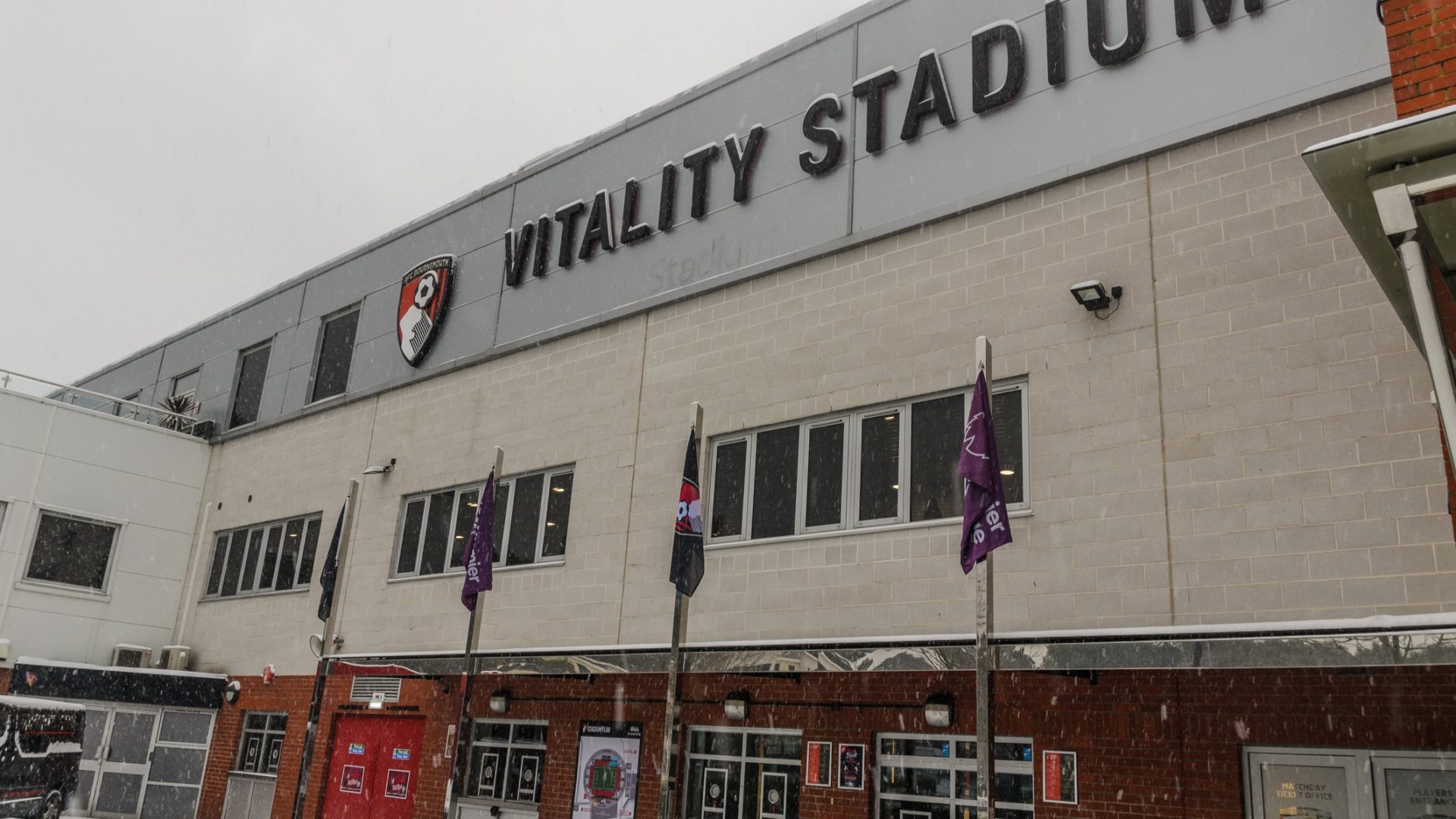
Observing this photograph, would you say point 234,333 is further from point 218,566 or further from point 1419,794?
point 1419,794

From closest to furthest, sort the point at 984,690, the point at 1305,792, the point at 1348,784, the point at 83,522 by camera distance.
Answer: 1. the point at 984,690
2. the point at 1348,784
3. the point at 1305,792
4. the point at 83,522

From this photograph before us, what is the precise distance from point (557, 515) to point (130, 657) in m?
10.7

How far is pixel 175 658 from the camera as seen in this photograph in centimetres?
2112

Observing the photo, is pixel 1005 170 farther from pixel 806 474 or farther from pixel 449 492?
pixel 449 492

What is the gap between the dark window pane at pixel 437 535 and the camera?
56.6 feet

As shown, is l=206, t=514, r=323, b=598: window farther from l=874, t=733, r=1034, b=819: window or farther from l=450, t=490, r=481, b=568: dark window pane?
l=874, t=733, r=1034, b=819: window

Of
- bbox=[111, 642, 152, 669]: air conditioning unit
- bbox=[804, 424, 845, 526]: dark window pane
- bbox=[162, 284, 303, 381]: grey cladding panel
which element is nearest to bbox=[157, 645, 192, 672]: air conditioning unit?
bbox=[111, 642, 152, 669]: air conditioning unit

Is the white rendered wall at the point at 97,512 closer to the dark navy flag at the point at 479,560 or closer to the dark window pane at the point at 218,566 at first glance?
the dark window pane at the point at 218,566

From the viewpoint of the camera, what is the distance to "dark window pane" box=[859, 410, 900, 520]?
40.3ft

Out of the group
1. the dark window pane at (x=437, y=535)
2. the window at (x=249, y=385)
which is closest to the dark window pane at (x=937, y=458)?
the dark window pane at (x=437, y=535)

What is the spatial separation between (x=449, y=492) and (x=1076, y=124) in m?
10.8

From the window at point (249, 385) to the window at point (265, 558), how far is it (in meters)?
2.51

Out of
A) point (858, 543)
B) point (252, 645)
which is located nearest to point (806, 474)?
point (858, 543)

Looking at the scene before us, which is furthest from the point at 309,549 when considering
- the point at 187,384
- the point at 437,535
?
the point at 187,384
